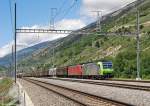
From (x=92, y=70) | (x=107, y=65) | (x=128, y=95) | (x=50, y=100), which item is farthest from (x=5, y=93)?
(x=128, y=95)

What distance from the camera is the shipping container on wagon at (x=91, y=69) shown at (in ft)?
237

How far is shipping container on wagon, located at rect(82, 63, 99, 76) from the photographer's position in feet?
237

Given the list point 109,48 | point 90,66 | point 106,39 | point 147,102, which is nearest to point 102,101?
point 147,102

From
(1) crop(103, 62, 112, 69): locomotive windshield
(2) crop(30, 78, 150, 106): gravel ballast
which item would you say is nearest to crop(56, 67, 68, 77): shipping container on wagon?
(1) crop(103, 62, 112, 69): locomotive windshield

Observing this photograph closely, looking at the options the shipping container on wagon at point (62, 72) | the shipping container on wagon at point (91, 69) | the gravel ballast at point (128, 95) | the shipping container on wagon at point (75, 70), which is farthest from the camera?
the shipping container on wagon at point (62, 72)

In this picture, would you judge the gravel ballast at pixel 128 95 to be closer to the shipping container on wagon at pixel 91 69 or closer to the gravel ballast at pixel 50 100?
the gravel ballast at pixel 50 100

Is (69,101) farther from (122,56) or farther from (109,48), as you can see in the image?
(109,48)

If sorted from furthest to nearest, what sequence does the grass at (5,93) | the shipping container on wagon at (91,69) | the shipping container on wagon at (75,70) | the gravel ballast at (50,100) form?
the shipping container on wagon at (75,70) → the shipping container on wagon at (91,69) → the grass at (5,93) → the gravel ballast at (50,100)

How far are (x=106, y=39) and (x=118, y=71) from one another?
3446 inches

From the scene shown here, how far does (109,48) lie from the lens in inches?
5389

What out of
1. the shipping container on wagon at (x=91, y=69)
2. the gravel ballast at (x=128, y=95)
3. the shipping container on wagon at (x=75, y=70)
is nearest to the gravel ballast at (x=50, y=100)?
the gravel ballast at (x=128, y=95)

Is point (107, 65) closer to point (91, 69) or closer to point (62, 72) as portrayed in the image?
point (91, 69)

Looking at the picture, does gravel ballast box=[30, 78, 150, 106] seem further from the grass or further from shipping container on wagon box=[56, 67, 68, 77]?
shipping container on wagon box=[56, 67, 68, 77]

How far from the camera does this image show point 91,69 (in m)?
75.1
